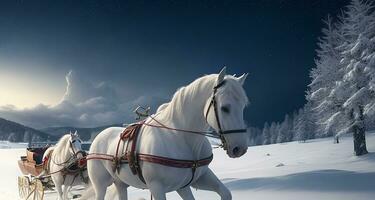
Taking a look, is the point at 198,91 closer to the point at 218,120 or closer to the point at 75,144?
the point at 218,120

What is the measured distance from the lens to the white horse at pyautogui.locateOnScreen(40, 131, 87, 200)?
10.2m

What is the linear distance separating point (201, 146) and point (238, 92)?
94 centimetres

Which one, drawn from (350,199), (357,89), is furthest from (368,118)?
(350,199)

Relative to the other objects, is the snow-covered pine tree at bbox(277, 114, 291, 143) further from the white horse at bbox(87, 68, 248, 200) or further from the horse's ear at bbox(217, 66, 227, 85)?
the horse's ear at bbox(217, 66, 227, 85)

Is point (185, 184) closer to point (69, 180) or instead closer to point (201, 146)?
point (201, 146)

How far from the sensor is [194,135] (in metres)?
4.30

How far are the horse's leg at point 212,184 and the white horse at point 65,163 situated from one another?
20.8 ft

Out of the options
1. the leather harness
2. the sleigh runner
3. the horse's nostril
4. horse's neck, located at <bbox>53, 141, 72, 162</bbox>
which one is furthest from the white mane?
horse's neck, located at <bbox>53, 141, 72, 162</bbox>

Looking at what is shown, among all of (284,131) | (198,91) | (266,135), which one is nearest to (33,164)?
(198,91)

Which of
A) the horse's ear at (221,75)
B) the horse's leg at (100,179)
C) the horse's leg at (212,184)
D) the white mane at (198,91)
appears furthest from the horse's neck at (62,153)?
the horse's ear at (221,75)

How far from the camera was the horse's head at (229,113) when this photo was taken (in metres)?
3.70

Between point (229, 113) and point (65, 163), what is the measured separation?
7795 mm

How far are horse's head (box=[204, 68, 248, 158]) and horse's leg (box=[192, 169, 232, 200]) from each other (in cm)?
76

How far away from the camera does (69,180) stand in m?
10.2
